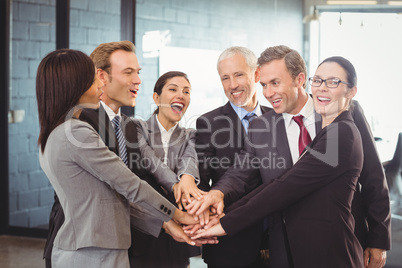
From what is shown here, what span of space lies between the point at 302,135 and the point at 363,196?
0.37 meters

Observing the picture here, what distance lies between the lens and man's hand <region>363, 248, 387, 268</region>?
207 centimetres

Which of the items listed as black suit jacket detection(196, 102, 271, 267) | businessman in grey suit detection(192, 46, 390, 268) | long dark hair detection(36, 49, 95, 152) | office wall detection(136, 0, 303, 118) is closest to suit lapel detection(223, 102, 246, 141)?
black suit jacket detection(196, 102, 271, 267)

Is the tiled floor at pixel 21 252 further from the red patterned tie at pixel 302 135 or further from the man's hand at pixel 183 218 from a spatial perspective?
the red patterned tie at pixel 302 135

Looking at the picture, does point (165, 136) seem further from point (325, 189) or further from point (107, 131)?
point (325, 189)

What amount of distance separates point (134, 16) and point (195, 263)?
2044 millimetres

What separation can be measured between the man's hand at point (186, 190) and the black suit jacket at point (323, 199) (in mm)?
387

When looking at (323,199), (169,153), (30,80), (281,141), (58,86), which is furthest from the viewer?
(30,80)

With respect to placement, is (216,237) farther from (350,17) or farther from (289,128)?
(350,17)

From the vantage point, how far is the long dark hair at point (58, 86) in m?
1.76

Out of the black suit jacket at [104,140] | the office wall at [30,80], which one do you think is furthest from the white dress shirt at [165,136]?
the office wall at [30,80]

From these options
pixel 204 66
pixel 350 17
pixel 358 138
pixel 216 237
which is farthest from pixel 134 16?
pixel 358 138

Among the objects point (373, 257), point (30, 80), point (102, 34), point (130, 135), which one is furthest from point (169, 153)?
point (30, 80)

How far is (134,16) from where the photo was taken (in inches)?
156

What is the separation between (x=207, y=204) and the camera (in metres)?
2.27
